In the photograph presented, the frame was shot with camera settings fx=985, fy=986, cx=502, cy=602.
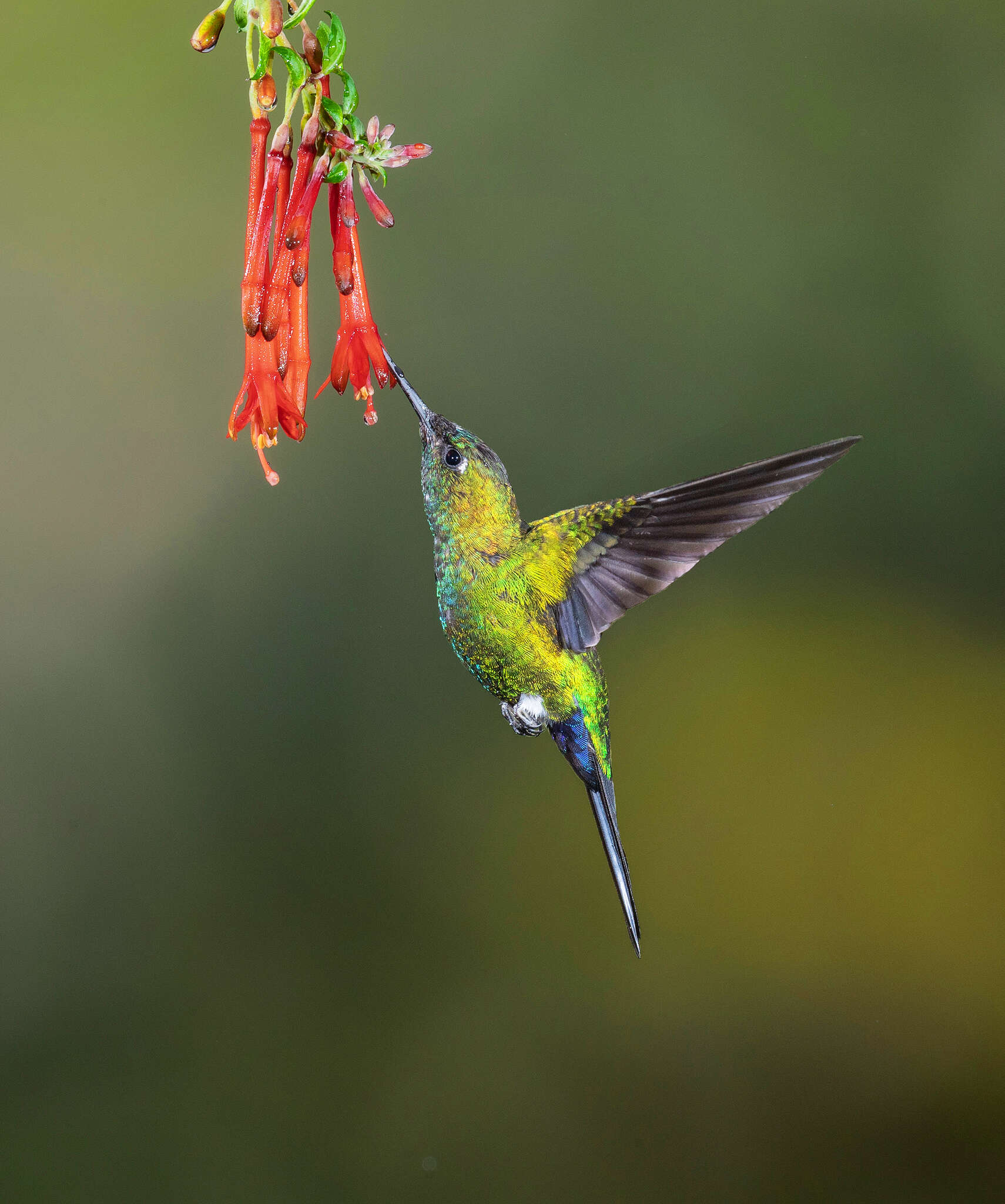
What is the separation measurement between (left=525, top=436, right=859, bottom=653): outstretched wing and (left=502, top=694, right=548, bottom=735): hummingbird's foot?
55 mm

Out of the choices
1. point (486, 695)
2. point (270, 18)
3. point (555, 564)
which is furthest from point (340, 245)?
point (486, 695)

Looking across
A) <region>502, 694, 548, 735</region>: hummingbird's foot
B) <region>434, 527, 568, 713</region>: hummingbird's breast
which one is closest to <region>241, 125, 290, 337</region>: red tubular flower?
<region>434, 527, 568, 713</region>: hummingbird's breast

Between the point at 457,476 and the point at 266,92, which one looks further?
the point at 457,476

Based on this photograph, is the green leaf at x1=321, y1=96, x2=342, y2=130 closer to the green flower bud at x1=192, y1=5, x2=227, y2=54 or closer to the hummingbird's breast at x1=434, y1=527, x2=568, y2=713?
the green flower bud at x1=192, y1=5, x2=227, y2=54

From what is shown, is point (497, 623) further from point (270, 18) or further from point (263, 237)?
point (270, 18)

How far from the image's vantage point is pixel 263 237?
65cm

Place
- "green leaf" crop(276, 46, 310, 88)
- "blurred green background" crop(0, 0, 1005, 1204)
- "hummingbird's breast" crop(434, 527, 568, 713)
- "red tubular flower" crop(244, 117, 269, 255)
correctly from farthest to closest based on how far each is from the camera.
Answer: "blurred green background" crop(0, 0, 1005, 1204)
"hummingbird's breast" crop(434, 527, 568, 713)
"red tubular flower" crop(244, 117, 269, 255)
"green leaf" crop(276, 46, 310, 88)

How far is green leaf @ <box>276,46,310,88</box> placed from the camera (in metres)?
0.55

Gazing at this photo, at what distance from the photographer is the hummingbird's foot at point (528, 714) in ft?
2.77

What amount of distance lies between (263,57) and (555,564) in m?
0.42

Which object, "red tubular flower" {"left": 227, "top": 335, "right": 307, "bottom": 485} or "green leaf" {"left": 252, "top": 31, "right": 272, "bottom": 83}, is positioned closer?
"green leaf" {"left": 252, "top": 31, "right": 272, "bottom": 83}

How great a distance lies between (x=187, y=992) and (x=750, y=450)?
4.04 feet

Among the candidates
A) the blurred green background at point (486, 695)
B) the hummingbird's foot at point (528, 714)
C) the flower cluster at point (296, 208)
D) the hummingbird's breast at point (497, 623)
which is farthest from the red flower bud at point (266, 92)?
the blurred green background at point (486, 695)

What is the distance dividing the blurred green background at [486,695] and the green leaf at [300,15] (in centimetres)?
88
